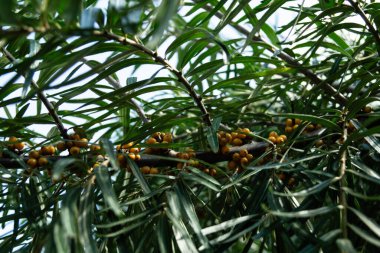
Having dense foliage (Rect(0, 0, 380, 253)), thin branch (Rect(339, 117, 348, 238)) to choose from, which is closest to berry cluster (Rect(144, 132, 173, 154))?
dense foliage (Rect(0, 0, 380, 253))

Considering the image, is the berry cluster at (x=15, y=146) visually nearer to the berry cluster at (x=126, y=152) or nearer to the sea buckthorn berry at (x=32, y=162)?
the sea buckthorn berry at (x=32, y=162)

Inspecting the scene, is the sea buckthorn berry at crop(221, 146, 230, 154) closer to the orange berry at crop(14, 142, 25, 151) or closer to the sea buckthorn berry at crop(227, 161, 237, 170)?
the sea buckthorn berry at crop(227, 161, 237, 170)

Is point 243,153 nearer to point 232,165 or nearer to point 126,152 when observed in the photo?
point 232,165

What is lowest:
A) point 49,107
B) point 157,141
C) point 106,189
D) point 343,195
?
point 343,195

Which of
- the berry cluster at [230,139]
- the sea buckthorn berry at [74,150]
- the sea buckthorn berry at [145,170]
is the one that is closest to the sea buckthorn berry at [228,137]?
the berry cluster at [230,139]

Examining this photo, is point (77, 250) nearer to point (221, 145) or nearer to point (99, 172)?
point (99, 172)

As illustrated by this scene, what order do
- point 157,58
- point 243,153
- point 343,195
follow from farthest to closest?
point 243,153 → point 157,58 → point 343,195

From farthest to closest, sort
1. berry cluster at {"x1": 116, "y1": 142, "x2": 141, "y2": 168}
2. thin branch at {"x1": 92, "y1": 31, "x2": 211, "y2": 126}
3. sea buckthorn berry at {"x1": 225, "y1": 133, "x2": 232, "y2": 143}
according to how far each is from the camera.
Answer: sea buckthorn berry at {"x1": 225, "y1": 133, "x2": 232, "y2": 143}
berry cluster at {"x1": 116, "y1": 142, "x2": 141, "y2": 168}
thin branch at {"x1": 92, "y1": 31, "x2": 211, "y2": 126}

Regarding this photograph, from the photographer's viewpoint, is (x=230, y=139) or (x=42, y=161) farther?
(x=230, y=139)

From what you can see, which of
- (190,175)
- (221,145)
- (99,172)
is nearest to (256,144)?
(221,145)

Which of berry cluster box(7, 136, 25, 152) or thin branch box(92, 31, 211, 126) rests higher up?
berry cluster box(7, 136, 25, 152)

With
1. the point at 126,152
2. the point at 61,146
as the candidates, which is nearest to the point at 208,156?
the point at 126,152

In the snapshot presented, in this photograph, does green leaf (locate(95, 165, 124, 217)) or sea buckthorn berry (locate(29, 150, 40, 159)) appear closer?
green leaf (locate(95, 165, 124, 217))

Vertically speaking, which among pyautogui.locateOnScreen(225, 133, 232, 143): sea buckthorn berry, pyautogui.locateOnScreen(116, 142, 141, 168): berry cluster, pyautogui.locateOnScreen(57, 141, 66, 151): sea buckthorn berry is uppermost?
pyautogui.locateOnScreen(57, 141, 66, 151): sea buckthorn berry
